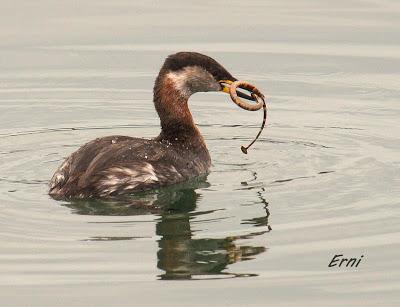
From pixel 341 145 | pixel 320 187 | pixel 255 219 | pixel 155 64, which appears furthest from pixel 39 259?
pixel 155 64

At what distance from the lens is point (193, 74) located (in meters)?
14.7

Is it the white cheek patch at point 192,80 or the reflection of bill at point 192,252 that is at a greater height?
the white cheek patch at point 192,80

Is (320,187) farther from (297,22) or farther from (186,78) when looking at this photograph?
(297,22)

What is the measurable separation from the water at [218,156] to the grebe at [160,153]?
0.58 ft

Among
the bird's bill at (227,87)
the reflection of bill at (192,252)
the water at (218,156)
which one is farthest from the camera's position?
the bird's bill at (227,87)

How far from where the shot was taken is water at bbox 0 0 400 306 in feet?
36.1

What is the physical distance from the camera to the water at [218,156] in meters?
11.0

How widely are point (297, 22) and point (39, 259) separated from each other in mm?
10177

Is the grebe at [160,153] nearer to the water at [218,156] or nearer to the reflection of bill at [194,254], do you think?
the water at [218,156]

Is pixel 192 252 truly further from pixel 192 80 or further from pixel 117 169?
pixel 192 80

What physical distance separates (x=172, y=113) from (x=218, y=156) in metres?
0.82

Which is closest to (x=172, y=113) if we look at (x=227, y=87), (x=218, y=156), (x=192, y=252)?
(x=227, y=87)

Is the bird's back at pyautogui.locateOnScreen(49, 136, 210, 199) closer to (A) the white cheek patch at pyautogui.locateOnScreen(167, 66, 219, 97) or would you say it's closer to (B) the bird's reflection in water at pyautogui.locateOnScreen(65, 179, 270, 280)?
(B) the bird's reflection in water at pyautogui.locateOnScreen(65, 179, 270, 280)

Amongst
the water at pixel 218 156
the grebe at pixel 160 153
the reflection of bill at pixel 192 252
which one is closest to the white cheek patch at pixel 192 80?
the grebe at pixel 160 153
